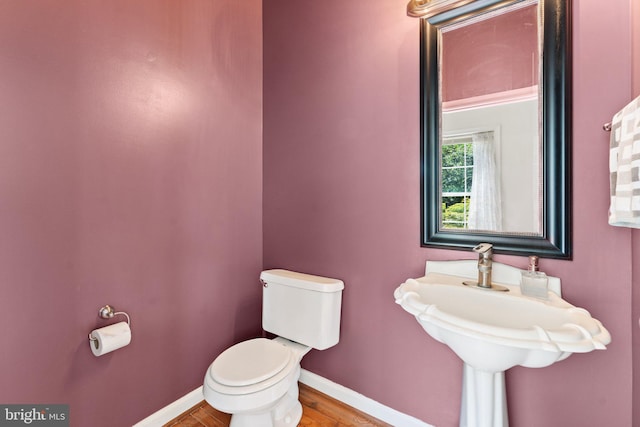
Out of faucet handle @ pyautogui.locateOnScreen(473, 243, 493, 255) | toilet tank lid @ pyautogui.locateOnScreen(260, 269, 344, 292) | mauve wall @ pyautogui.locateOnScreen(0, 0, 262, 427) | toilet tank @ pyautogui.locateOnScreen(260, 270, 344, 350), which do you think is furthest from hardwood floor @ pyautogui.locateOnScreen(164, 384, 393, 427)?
faucet handle @ pyautogui.locateOnScreen(473, 243, 493, 255)

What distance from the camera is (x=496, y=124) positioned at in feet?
4.06

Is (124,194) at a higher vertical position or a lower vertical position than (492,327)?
higher

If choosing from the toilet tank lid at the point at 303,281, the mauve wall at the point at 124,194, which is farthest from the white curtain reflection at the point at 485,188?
the mauve wall at the point at 124,194

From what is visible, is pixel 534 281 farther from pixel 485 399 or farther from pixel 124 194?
pixel 124 194

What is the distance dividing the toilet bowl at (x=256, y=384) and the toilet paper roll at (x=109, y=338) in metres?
0.40

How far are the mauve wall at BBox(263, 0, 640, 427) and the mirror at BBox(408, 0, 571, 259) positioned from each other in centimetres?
5

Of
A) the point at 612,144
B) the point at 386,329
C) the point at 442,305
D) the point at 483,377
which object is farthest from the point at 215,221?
the point at 612,144

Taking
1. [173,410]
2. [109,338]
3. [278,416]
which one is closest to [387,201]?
[278,416]

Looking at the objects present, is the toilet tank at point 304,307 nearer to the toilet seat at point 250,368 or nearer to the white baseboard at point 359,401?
the toilet seat at point 250,368

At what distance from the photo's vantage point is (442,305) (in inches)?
46.3

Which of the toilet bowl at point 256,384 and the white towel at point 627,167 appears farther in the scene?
the toilet bowl at point 256,384

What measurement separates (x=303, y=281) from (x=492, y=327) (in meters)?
0.97

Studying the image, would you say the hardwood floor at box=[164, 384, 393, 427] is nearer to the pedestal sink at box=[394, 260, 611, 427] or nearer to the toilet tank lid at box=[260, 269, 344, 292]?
the pedestal sink at box=[394, 260, 611, 427]

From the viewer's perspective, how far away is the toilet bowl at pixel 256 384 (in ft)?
3.85
